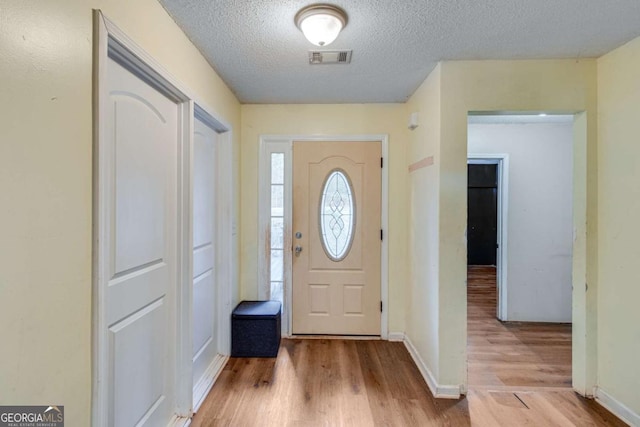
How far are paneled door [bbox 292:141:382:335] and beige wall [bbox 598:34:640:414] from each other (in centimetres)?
164

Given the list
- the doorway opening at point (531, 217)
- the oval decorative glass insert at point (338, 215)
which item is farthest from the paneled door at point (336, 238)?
the doorway opening at point (531, 217)

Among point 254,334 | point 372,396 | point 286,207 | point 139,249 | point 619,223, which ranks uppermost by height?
point 286,207

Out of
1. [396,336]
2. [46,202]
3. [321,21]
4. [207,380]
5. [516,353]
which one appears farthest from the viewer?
[396,336]

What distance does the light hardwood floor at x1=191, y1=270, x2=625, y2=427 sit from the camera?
187cm

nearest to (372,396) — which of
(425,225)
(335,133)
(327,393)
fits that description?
(327,393)

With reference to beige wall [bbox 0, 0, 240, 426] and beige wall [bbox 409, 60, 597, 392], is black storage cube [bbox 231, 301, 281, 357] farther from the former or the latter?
beige wall [bbox 0, 0, 240, 426]

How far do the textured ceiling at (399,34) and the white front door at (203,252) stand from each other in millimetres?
606

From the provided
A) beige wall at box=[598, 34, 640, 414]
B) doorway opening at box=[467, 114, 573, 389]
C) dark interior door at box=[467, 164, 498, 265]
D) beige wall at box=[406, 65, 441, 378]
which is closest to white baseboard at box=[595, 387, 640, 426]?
beige wall at box=[598, 34, 640, 414]

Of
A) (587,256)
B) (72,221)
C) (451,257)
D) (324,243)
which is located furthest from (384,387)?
(72,221)

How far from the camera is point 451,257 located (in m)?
2.12

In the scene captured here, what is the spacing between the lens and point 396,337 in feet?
9.82

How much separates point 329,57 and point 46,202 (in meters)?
1.79

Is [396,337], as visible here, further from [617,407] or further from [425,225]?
[617,407]

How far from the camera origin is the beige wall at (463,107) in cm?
210
